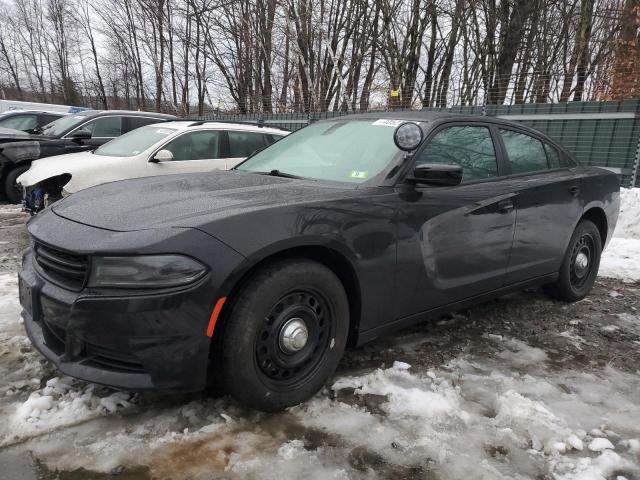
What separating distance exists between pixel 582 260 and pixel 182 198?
11.7 feet

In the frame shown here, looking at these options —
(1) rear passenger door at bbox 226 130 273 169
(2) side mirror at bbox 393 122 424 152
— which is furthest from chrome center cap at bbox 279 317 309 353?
(1) rear passenger door at bbox 226 130 273 169

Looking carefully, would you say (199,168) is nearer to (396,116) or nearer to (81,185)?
(81,185)

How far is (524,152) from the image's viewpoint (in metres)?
3.76

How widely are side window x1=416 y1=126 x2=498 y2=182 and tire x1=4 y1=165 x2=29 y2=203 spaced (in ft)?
23.6

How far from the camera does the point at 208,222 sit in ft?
6.66

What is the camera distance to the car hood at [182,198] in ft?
6.93

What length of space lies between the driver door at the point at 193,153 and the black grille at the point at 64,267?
400 centimetres

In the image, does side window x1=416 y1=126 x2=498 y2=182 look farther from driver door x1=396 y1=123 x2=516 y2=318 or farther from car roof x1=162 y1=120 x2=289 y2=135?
car roof x1=162 y1=120 x2=289 y2=135

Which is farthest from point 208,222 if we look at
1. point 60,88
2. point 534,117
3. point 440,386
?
point 60,88

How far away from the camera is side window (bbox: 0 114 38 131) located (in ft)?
36.1

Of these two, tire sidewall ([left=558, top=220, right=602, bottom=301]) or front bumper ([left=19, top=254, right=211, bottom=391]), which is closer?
front bumper ([left=19, top=254, right=211, bottom=391])

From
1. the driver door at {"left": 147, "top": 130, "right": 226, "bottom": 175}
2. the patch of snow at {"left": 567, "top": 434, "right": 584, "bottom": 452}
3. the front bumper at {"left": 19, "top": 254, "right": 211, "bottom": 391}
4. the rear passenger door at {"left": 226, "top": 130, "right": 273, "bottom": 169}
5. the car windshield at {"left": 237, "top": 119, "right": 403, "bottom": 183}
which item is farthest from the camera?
the rear passenger door at {"left": 226, "top": 130, "right": 273, "bottom": 169}

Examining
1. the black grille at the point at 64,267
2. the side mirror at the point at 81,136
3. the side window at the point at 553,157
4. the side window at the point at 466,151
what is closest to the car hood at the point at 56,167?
the side mirror at the point at 81,136

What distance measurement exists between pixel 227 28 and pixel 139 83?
14.0 m
